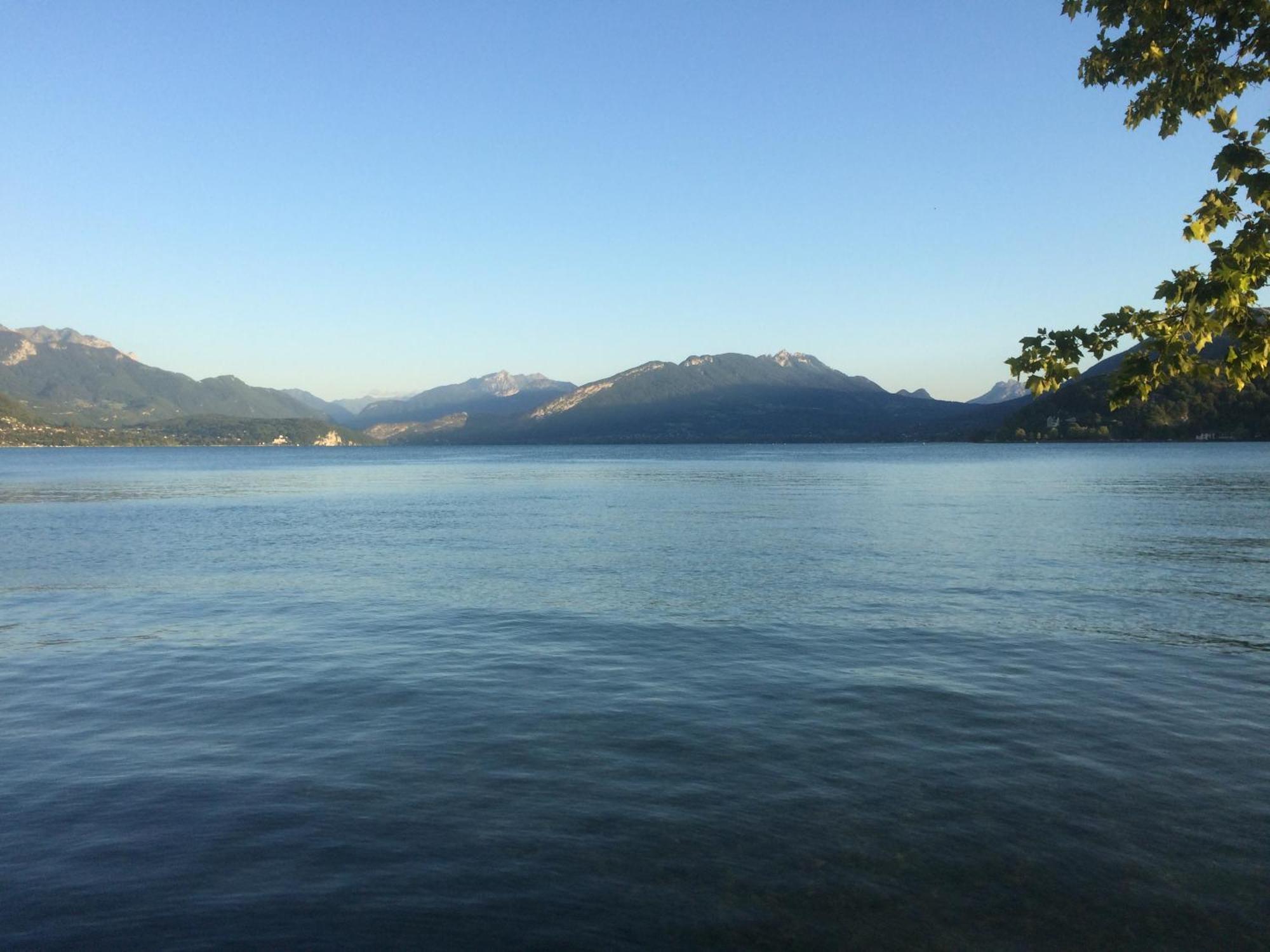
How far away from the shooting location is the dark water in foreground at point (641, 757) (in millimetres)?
10992

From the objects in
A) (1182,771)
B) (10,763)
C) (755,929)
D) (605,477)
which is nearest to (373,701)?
(10,763)

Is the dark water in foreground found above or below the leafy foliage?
below

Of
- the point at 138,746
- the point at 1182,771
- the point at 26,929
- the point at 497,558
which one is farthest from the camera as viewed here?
the point at 497,558

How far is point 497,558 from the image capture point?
4747cm

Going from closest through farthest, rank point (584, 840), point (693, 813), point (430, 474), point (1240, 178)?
point (1240, 178) < point (584, 840) < point (693, 813) < point (430, 474)

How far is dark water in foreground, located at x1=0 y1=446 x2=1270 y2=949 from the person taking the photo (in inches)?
433

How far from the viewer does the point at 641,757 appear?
646 inches

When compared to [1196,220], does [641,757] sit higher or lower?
lower

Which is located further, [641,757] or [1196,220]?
[641,757]

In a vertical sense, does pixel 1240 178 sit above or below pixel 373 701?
above

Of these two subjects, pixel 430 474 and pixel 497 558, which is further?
pixel 430 474

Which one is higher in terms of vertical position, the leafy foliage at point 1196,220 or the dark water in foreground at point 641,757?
the leafy foliage at point 1196,220

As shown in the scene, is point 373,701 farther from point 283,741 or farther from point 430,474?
point 430,474

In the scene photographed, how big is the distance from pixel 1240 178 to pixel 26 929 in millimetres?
18346
